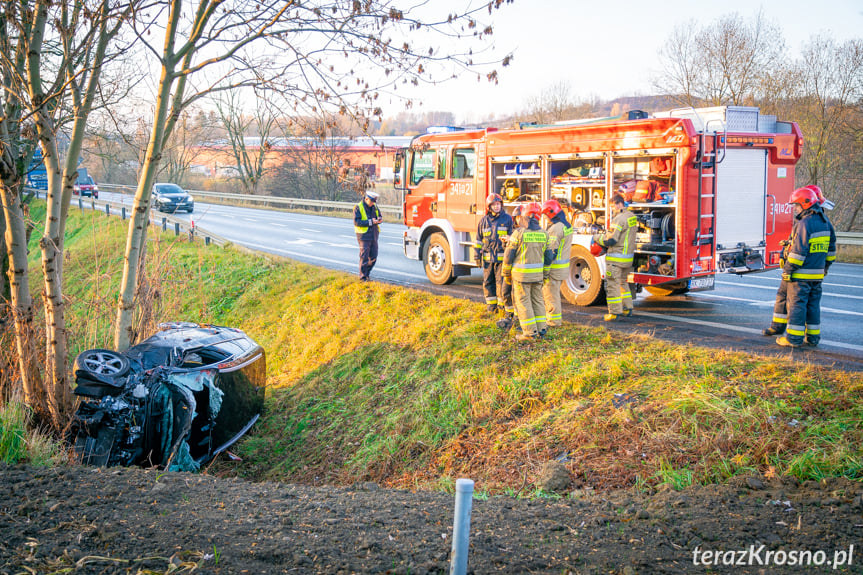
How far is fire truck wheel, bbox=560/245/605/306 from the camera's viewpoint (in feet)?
33.3

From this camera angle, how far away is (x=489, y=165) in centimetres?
1165

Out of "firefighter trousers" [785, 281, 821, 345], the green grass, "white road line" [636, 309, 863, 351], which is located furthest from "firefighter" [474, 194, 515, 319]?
the green grass

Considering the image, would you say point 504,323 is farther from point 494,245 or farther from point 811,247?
point 811,247

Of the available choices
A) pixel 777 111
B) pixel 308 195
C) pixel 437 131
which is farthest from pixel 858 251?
pixel 308 195

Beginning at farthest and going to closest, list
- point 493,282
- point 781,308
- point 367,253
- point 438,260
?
point 438,260 → point 367,253 → point 493,282 → point 781,308

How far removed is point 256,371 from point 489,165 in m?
5.81

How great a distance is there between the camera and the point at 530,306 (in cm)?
830

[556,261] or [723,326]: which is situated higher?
[556,261]

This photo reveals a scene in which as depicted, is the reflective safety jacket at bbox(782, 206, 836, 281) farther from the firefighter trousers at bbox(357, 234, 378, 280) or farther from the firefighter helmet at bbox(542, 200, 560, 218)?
the firefighter trousers at bbox(357, 234, 378, 280)

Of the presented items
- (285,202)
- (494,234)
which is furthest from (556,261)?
(285,202)

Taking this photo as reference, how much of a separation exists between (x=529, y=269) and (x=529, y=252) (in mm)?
213

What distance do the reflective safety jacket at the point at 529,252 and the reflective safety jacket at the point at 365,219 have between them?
4275 millimetres

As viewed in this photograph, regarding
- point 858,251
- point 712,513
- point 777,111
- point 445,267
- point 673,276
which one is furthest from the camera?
point 777,111

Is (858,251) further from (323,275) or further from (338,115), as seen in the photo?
(338,115)
